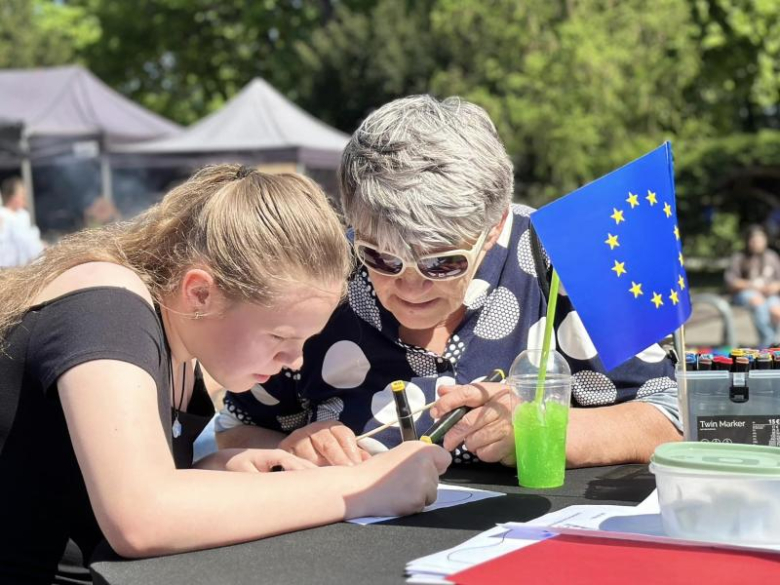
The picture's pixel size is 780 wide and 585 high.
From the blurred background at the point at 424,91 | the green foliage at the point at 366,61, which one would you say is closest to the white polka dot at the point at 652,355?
the blurred background at the point at 424,91

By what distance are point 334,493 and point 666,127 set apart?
14358mm

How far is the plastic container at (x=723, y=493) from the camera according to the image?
1240 millimetres

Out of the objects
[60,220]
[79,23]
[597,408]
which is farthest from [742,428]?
[79,23]

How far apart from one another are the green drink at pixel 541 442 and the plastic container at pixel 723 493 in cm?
35

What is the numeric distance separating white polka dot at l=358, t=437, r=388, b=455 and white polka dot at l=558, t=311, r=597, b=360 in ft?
1.37

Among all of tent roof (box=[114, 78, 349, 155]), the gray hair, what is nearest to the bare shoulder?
the gray hair

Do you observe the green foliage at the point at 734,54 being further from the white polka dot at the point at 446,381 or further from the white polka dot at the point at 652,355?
the white polka dot at the point at 446,381

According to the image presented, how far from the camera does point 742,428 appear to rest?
1.57 meters

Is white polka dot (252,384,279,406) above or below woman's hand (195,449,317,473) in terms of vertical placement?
above

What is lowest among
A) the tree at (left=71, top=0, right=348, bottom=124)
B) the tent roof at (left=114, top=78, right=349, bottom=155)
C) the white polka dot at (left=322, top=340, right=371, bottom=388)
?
the white polka dot at (left=322, top=340, right=371, bottom=388)

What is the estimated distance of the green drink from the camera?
1646 mm

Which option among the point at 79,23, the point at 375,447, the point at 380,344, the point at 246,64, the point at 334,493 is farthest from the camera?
the point at 79,23

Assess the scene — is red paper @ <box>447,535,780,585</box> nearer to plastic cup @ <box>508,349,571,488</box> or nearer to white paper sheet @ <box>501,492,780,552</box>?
white paper sheet @ <box>501,492,780,552</box>

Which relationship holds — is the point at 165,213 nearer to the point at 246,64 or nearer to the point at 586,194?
the point at 586,194
